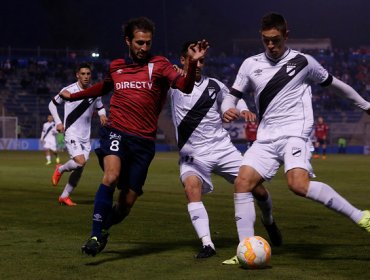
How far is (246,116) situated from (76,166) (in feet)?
24.4

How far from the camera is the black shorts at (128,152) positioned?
8.41m

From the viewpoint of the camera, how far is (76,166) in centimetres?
1516

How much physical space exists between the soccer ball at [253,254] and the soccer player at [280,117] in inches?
13.7

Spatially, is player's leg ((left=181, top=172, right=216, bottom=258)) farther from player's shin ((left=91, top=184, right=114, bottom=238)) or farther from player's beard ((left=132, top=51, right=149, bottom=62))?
player's beard ((left=132, top=51, right=149, bottom=62))

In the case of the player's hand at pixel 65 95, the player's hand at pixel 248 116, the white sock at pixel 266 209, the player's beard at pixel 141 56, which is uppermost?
the player's beard at pixel 141 56

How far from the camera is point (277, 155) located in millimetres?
8117

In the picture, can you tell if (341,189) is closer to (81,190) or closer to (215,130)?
(81,190)

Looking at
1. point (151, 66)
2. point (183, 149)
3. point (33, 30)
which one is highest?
point (33, 30)

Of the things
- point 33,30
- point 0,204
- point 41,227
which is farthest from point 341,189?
point 33,30

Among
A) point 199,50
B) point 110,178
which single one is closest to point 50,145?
point 110,178

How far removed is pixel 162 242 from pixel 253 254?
7.61 ft

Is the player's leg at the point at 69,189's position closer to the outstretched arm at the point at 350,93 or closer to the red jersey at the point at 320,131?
the outstretched arm at the point at 350,93

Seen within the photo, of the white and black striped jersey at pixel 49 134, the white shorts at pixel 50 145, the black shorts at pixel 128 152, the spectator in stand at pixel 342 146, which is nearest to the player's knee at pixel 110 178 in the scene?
A: the black shorts at pixel 128 152

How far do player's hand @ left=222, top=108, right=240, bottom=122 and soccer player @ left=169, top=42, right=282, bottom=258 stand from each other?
0.82 meters
